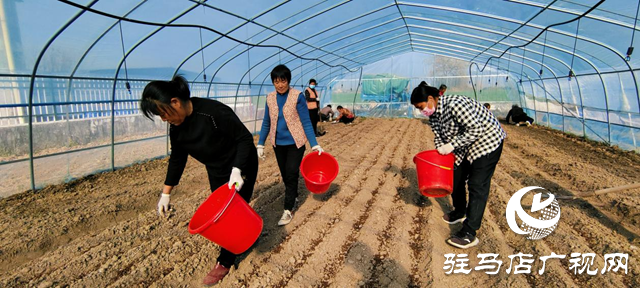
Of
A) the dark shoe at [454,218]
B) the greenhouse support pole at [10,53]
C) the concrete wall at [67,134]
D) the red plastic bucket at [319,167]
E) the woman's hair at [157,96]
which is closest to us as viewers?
the woman's hair at [157,96]

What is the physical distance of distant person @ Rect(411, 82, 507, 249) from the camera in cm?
234

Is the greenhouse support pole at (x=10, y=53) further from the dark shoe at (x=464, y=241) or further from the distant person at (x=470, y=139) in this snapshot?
the dark shoe at (x=464, y=241)

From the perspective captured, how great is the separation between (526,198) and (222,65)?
6.70 meters

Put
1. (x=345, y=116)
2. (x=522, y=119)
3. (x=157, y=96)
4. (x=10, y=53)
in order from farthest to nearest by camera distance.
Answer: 1. (x=345, y=116)
2. (x=522, y=119)
3. (x=10, y=53)
4. (x=157, y=96)

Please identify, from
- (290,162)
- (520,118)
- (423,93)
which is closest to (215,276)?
(290,162)

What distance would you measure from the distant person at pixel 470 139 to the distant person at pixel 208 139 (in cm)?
131

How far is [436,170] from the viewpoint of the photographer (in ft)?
8.33

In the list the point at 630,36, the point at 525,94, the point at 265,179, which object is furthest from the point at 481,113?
Answer: the point at 525,94

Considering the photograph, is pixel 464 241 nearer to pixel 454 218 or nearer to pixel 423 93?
pixel 454 218

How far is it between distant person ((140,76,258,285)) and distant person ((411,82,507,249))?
1.31 m

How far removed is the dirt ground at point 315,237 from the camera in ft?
7.18

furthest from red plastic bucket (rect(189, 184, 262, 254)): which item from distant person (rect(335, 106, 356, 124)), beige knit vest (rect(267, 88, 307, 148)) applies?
distant person (rect(335, 106, 356, 124))

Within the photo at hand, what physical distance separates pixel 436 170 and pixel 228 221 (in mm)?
1613

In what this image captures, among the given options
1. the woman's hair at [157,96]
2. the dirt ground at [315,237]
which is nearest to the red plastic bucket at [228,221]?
the dirt ground at [315,237]
